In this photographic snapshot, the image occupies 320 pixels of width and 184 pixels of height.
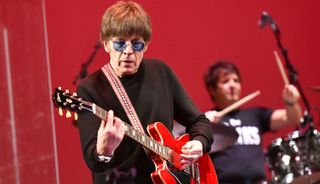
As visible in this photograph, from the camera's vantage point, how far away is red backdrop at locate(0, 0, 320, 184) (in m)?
4.17

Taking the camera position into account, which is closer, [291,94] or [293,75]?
[293,75]

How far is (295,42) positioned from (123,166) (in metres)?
2.85

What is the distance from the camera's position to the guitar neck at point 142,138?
93.7 inches

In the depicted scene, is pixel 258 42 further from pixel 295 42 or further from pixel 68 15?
pixel 68 15

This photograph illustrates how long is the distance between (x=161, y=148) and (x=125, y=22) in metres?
0.48

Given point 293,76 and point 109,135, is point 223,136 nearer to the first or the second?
point 293,76

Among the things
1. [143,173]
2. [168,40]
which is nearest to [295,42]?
[168,40]

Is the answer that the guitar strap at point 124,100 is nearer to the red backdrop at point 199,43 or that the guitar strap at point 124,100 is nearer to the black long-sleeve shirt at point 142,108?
the black long-sleeve shirt at point 142,108

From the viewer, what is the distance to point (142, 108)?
2.68 meters

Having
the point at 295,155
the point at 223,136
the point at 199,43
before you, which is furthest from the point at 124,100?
the point at 199,43

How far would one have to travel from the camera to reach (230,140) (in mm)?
4008

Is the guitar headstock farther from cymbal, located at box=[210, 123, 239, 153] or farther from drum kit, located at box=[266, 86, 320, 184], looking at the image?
drum kit, located at box=[266, 86, 320, 184]

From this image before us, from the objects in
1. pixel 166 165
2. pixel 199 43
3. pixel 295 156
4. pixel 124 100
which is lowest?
pixel 166 165

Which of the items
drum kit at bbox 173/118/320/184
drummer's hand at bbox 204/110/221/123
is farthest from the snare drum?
drummer's hand at bbox 204/110/221/123
